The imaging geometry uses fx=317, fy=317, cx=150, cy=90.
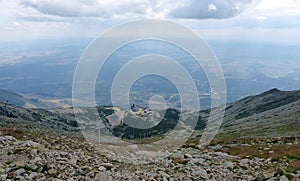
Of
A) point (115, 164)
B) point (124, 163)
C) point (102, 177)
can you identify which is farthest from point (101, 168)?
point (124, 163)

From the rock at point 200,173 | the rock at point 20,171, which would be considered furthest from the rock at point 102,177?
the rock at point 200,173

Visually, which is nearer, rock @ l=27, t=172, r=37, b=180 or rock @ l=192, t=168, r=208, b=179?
rock @ l=27, t=172, r=37, b=180

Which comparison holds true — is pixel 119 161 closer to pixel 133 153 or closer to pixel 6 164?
pixel 133 153

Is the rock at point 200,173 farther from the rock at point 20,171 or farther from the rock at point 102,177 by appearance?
the rock at point 20,171

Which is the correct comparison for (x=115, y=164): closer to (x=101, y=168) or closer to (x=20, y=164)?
(x=101, y=168)

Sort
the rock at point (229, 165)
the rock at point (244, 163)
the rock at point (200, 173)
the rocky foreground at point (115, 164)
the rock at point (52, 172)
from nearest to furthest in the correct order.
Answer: the rock at point (52, 172)
the rocky foreground at point (115, 164)
the rock at point (200, 173)
the rock at point (229, 165)
the rock at point (244, 163)

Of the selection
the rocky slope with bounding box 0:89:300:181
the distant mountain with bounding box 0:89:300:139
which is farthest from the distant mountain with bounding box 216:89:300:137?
the rocky slope with bounding box 0:89:300:181

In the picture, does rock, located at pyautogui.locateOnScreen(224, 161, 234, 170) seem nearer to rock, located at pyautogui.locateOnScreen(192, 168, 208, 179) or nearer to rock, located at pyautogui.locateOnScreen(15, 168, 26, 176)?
rock, located at pyautogui.locateOnScreen(192, 168, 208, 179)

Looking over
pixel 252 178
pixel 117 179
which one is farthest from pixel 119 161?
pixel 252 178
